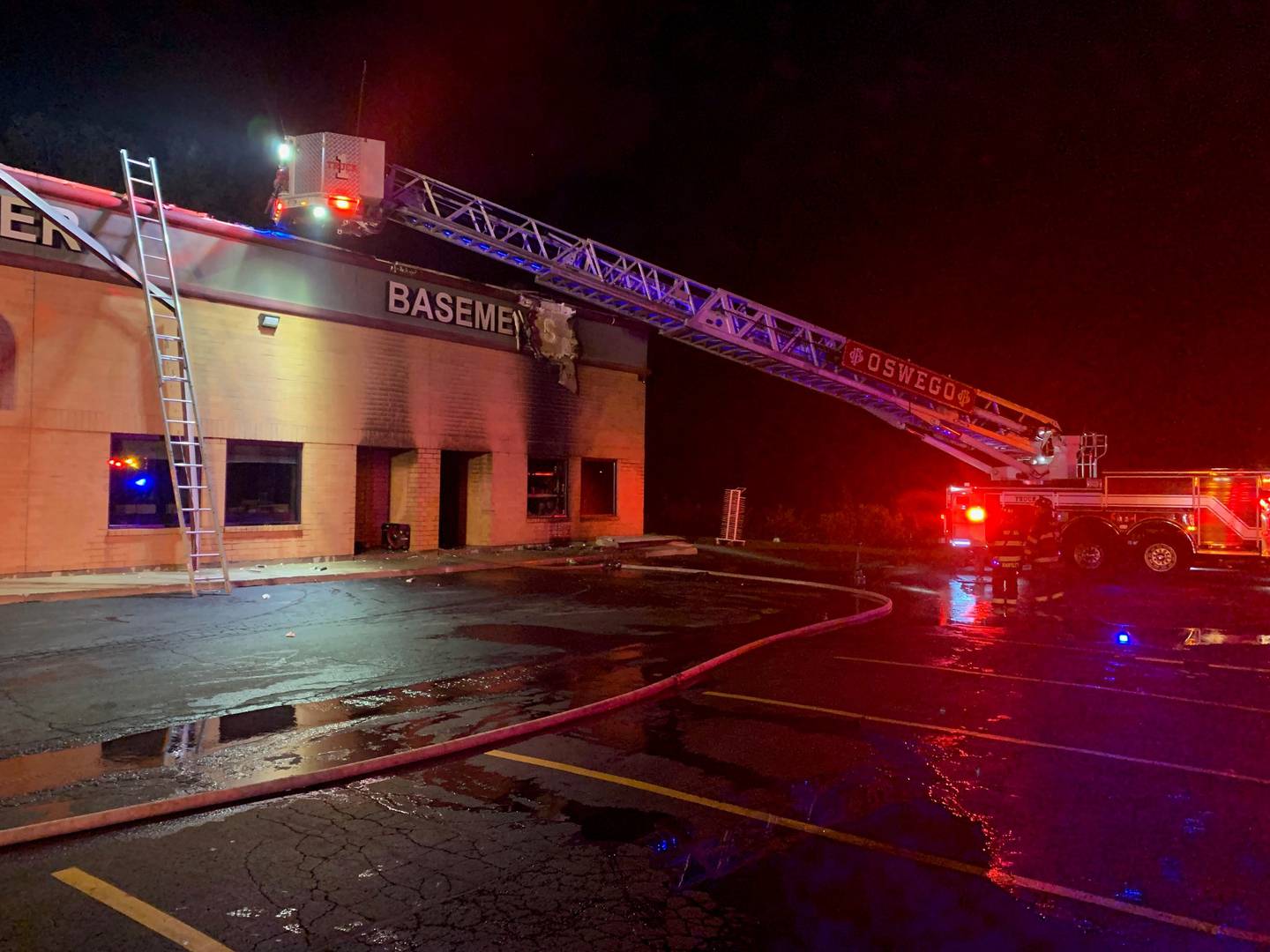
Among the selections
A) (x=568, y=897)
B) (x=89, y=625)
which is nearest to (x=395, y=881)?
(x=568, y=897)

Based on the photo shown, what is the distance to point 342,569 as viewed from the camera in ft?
54.2

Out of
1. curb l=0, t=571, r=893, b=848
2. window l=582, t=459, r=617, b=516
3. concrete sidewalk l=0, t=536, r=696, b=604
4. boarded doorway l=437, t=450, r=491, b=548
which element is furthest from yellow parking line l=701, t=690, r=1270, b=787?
window l=582, t=459, r=617, b=516

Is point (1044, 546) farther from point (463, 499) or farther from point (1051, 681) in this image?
point (463, 499)

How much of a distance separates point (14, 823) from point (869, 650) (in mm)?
8403

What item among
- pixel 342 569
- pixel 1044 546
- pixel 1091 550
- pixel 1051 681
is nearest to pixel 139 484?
pixel 342 569

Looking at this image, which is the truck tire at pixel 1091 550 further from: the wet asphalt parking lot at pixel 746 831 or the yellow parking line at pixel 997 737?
the yellow parking line at pixel 997 737

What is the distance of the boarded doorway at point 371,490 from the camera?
20656 millimetres

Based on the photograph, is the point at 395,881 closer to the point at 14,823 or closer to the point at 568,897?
the point at 568,897

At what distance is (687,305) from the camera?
19.7m

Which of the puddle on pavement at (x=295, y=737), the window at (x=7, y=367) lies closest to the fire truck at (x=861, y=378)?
the window at (x=7, y=367)

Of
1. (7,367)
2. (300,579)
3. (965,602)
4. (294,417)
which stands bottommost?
(965,602)

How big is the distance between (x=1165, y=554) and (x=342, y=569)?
55.2ft

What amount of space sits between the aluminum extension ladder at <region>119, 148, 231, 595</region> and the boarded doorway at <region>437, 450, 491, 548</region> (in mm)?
5807

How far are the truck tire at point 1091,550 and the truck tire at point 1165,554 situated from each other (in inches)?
21.7
